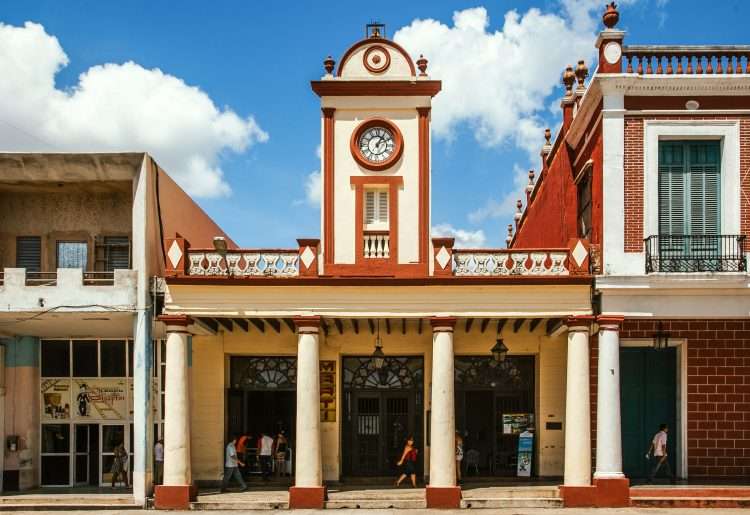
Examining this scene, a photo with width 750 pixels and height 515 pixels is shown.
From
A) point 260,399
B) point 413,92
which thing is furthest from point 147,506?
point 413,92

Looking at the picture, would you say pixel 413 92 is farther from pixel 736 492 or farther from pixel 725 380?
pixel 736 492

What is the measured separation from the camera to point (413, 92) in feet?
62.3

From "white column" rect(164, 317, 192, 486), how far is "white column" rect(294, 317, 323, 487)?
8.13 ft

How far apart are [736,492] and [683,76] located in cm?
911

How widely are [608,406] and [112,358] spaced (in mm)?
12595

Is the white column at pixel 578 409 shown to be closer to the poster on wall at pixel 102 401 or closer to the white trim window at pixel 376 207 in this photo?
the white trim window at pixel 376 207

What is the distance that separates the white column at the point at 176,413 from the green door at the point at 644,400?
34.1 ft

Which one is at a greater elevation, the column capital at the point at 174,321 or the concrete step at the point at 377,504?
the column capital at the point at 174,321

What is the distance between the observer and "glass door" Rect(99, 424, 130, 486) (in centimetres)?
2111

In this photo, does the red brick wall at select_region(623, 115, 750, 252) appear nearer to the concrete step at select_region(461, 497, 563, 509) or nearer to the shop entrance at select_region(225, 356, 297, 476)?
the concrete step at select_region(461, 497, 563, 509)

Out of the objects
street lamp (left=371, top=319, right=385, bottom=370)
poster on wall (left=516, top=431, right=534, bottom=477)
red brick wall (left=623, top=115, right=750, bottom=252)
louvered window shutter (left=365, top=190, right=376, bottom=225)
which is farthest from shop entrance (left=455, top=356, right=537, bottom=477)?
red brick wall (left=623, top=115, right=750, bottom=252)

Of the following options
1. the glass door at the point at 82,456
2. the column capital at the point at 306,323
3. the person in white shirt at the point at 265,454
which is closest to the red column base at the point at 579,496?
the column capital at the point at 306,323

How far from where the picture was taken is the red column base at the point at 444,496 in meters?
17.5

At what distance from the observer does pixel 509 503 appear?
1778cm
